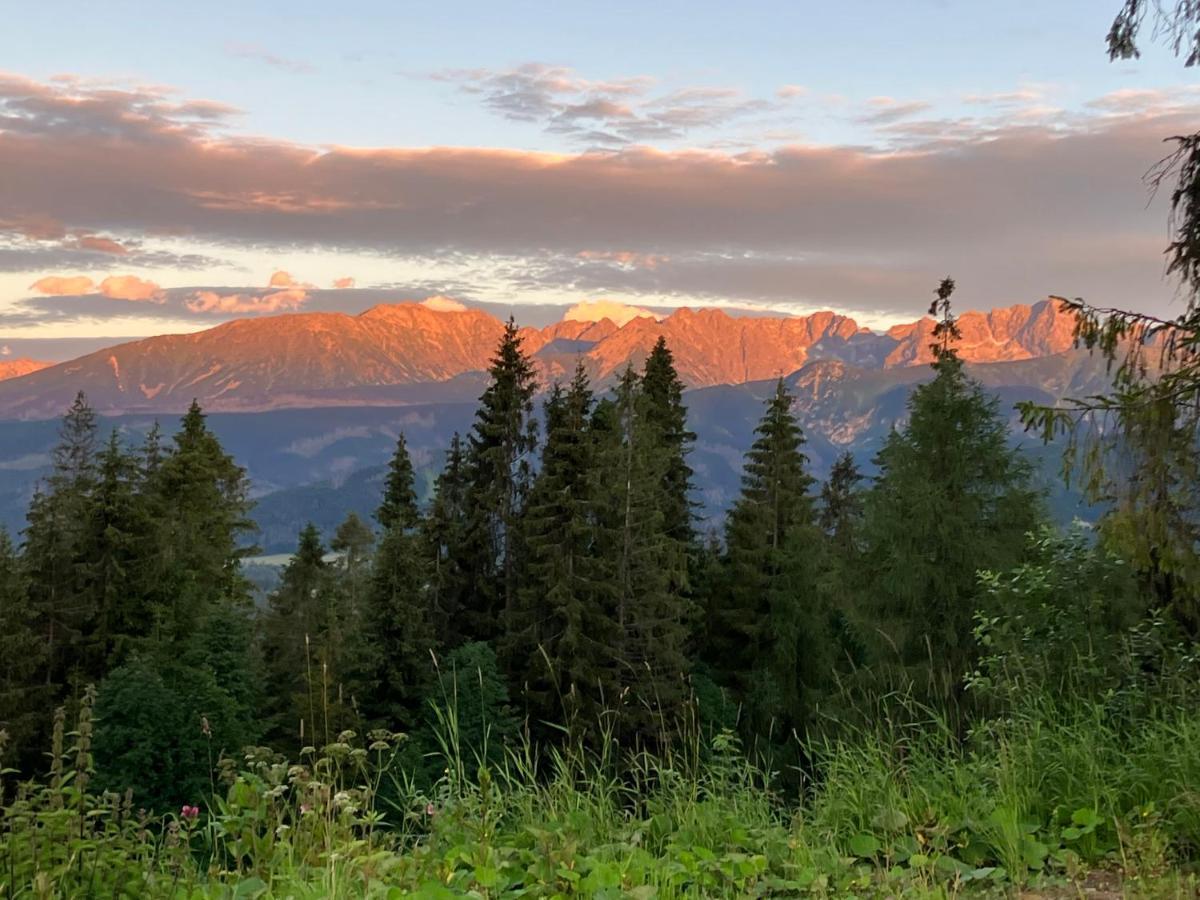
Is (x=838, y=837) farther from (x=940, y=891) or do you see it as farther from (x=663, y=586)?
(x=663, y=586)

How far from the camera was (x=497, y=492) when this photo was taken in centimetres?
4097

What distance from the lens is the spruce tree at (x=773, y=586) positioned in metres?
39.3

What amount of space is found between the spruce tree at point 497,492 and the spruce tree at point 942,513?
640 inches

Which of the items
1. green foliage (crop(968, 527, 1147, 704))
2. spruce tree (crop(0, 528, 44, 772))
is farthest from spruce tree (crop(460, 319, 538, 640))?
green foliage (crop(968, 527, 1147, 704))

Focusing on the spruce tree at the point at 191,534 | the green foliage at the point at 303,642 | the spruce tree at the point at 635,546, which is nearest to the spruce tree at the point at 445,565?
the green foliage at the point at 303,642

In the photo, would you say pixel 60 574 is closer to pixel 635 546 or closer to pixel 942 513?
pixel 635 546

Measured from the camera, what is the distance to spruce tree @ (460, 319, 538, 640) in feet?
132

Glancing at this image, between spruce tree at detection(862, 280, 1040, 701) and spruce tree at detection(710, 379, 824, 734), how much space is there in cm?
1109

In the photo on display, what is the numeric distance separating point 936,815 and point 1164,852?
0.90m

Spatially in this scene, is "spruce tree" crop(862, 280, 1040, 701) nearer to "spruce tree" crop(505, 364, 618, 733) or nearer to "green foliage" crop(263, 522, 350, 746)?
"spruce tree" crop(505, 364, 618, 733)

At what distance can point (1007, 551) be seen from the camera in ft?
85.1

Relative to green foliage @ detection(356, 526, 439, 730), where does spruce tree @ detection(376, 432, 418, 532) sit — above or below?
above

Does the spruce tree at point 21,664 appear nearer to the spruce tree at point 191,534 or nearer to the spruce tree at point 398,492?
the spruce tree at point 191,534

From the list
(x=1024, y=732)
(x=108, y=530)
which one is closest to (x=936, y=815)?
(x=1024, y=732)
